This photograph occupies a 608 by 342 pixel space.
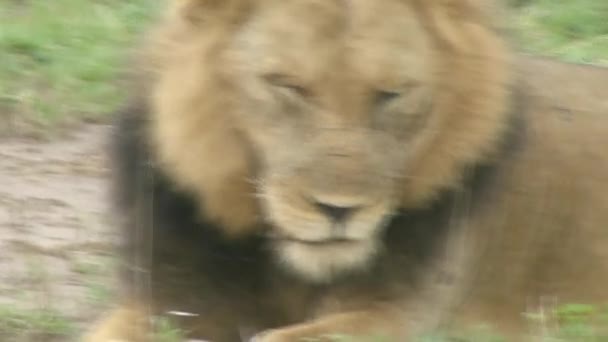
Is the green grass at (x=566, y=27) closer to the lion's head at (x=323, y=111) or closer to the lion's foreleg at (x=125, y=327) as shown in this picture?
the lion's head at (x=323, y=111)

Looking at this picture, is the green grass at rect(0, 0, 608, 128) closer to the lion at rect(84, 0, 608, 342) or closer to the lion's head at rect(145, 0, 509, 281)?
the lion at rect(84, 0, 608, 342)

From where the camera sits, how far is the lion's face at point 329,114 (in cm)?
330

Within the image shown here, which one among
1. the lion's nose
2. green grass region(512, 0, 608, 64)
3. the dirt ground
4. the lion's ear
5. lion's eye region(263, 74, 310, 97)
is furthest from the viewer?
green grass region(512, 0, 608, 64)

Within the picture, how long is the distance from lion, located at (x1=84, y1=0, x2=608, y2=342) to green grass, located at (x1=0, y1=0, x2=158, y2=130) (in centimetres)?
→ 204

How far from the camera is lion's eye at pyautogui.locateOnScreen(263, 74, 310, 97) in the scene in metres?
3.36

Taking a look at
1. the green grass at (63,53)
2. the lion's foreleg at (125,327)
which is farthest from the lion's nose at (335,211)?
the green grass at (63,53)

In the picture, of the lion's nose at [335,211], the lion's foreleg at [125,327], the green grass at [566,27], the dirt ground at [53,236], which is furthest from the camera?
the green grass at [566,27]

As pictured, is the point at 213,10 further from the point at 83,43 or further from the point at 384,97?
the point at 83,43

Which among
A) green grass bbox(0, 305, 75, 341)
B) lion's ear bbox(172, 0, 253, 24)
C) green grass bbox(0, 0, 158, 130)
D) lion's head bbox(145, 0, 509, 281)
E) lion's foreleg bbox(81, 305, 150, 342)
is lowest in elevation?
green grass bbox(0, 305, 75, 341)

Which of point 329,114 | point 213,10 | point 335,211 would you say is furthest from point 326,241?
point 213,10

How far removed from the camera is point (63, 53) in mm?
6422

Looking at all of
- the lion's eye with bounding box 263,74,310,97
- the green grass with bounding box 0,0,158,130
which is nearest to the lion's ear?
the lion's eye with bounding box 263,74,310,97

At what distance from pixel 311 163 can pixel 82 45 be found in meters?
3.37

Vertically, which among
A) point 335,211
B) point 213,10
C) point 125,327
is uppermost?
point 213,10
